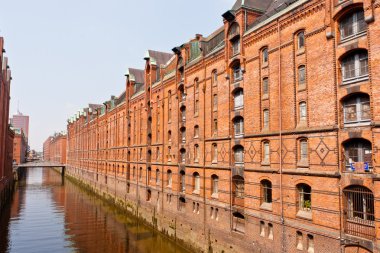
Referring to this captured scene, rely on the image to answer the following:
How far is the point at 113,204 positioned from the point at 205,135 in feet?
91.7

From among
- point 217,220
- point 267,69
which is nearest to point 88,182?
point 217,220

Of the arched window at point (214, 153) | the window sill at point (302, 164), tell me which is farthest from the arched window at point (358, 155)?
the arched window at point (214, 153)

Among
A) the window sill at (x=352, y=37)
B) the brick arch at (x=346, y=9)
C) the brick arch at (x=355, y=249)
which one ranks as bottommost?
the brick arch at (x=355, y=249)

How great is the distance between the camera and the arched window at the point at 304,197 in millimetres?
15805

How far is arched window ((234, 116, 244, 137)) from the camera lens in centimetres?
2101

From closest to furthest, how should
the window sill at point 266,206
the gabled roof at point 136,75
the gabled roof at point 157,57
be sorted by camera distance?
the window sill at point 266,206
the gabled roof at point 157,57
the gabled roof at point 136,75

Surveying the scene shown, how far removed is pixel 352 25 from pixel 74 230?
30926 mm

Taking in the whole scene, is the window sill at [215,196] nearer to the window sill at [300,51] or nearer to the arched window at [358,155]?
the arched window at [358,155]

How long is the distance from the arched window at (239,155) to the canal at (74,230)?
929cm

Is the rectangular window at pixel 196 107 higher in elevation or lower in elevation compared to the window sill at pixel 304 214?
higher

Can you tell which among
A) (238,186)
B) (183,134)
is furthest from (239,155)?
(183,134)

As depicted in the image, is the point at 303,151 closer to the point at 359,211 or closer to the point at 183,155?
the point at 359,211

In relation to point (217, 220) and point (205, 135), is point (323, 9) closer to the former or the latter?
point (205, 135)

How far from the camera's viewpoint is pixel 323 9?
593 inches
